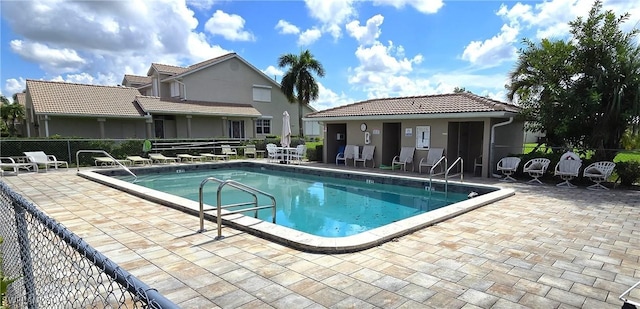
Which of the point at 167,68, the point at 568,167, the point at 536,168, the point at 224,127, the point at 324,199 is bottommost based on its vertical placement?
the point at 324,199

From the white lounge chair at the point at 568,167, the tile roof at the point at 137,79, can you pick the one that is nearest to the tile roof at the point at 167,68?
the tile roof at the point at 137,79

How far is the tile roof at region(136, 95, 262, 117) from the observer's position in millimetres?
21766

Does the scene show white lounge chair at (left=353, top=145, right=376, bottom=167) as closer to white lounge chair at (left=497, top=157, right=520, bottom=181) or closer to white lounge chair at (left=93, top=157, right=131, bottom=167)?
white lounge chair at (left=497, top=157, right=520, bottom=181)

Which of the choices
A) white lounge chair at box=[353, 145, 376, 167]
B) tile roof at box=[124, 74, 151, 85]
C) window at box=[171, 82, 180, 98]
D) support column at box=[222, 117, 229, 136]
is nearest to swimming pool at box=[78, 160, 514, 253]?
white lounge chair at box=[353, 145, 376, 167]

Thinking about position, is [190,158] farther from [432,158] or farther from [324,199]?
[432,158]

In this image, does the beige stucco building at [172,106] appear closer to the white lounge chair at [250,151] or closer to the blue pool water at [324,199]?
the white lounge chair at [250,151]

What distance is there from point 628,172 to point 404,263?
32.6ft

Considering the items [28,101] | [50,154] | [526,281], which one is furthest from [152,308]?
[28,101]

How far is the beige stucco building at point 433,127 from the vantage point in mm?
12523

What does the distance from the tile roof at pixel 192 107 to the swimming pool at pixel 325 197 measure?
7.31 metres

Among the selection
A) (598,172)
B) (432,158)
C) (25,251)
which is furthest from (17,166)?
(598,172)

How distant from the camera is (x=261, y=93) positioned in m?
29.1

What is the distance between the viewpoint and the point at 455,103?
544 inches

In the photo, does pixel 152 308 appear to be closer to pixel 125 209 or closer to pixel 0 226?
pixel 0 226
